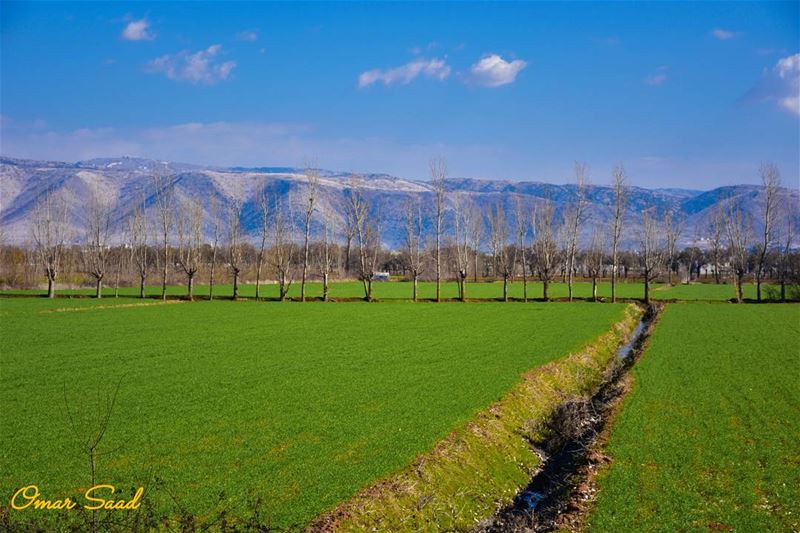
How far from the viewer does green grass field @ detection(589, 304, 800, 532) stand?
41.7 feet

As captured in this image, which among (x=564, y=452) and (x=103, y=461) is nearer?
(x=103, y=461)

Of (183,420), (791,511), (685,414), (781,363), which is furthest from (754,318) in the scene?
(183,420)

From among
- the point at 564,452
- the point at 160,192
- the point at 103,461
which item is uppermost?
the point at 160,192

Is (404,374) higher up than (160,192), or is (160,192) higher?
(160,192)

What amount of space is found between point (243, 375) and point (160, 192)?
232 feet

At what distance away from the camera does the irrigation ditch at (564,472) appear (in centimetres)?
1320

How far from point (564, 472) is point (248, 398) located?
11.2 metres

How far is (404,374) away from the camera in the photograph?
26094 millimetres

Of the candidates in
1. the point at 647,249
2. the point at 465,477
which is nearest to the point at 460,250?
the point at 647,249

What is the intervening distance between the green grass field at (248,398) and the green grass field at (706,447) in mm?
5106

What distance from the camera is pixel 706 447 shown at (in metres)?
17.1

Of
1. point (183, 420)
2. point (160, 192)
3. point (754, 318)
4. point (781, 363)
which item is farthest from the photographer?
point (160, 192)

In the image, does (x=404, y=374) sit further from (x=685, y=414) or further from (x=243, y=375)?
(x=685, y=414)
